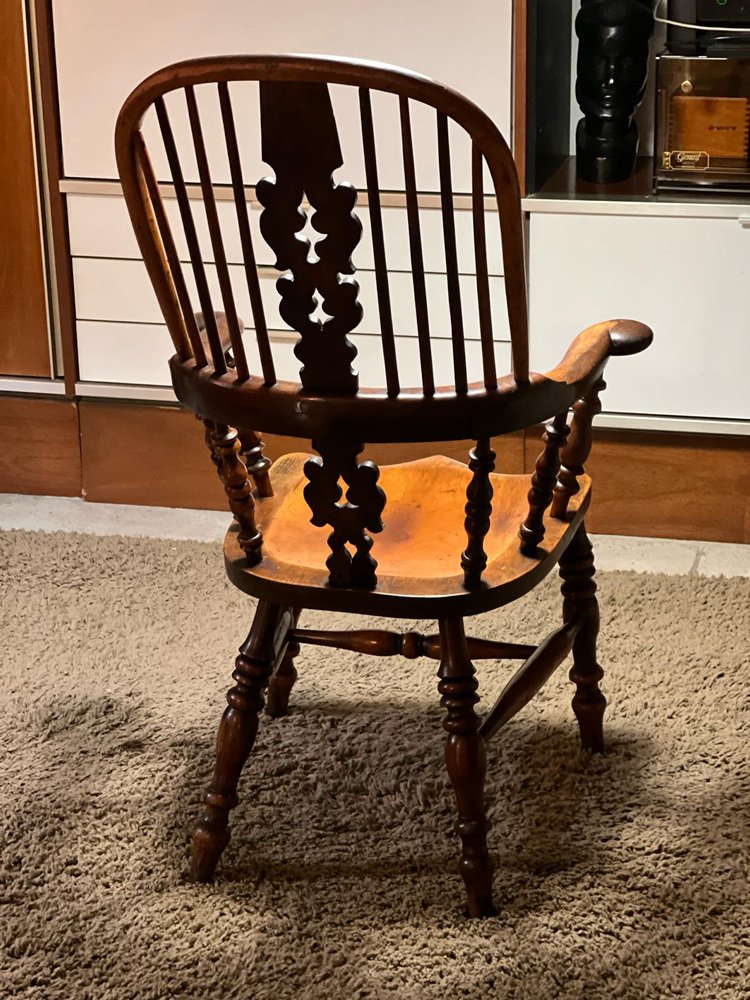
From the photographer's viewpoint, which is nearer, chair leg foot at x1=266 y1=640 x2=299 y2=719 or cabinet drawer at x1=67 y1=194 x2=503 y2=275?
chair leg foot at x1=266 y1=640 x2=299 y2=719

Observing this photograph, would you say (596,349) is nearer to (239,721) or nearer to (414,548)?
(414,548)

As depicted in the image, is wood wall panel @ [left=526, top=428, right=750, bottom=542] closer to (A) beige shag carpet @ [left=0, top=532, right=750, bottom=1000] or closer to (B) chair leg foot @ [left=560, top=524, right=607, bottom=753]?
(A) beige shag carpet @ [left=0, top=532, right=750, bottom=1000]

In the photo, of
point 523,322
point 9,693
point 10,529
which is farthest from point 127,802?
point 10,529

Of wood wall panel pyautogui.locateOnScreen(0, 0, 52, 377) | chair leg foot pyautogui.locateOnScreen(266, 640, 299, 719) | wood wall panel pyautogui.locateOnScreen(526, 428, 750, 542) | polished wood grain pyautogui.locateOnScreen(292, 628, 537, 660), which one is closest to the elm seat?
polished wood grain pyautogui.locateOnScreen(292, 628, 537, 660)

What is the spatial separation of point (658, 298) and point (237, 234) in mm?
735

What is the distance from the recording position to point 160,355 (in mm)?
2508

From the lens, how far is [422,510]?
5.14 feet

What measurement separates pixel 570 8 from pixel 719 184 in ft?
1.78

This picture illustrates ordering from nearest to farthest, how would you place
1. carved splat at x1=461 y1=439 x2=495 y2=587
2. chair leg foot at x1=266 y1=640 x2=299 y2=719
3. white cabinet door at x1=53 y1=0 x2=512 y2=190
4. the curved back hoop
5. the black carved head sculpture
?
the curved back hoop → carved splat at x1=461 y1=439 x2=495 y2=587 → chair leg foot at x1=266 y1=640 x2=299 y2=719 → white cabinet door at x1=53 y1=0 x2=512 y2=190 → the black carved head sculpture

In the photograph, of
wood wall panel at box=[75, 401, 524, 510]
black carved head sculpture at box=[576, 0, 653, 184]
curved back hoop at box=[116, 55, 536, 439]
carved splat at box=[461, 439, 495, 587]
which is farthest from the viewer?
wood wall panel at box=[75, 401, 524, 510]

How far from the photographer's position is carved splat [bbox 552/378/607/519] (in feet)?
4.76

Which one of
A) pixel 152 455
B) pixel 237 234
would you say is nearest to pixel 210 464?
pixel 152 455

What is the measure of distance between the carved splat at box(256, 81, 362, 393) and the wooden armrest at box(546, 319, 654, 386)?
246 mm

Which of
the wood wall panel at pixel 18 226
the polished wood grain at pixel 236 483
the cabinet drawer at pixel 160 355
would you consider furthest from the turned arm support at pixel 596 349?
the wood wall panel at pixel 18 226
